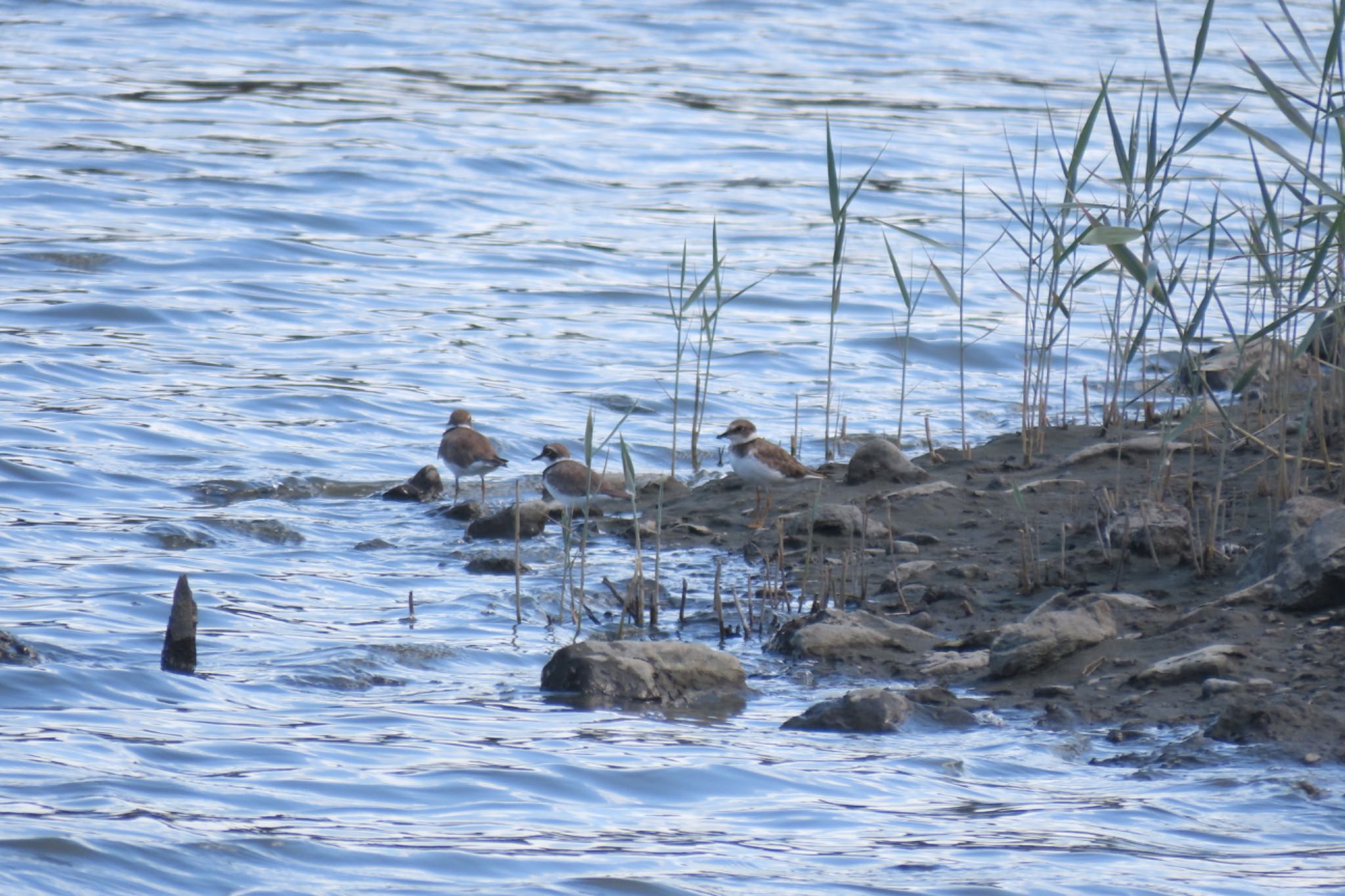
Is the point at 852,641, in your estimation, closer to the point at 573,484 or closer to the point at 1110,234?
the point at 1110,234

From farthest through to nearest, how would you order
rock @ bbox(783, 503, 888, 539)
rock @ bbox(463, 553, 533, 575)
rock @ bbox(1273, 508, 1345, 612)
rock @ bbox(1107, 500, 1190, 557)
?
rock @ bbox(783, 503, 888, 539)
rock @ bbox(463, 553, 533, 575)
rock @ bbox(1107, 500, 1190, 557)
rock @ bbox(1273, 508, 1345, 612)

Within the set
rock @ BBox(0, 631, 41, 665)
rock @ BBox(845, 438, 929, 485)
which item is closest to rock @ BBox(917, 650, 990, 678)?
rock @ BBox(845, 438, 929, 485)

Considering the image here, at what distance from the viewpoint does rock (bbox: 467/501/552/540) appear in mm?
8477

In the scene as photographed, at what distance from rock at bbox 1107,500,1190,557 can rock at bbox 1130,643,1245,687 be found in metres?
1.05

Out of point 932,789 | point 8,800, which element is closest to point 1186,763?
point 932,789

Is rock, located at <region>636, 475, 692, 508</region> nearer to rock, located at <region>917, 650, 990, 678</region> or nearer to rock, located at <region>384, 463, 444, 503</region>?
rock, located at <region>384, 463, 444, 503</region>

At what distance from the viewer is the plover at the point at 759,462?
8.62 meters

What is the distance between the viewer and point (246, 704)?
19.1 feet

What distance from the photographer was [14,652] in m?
6.00

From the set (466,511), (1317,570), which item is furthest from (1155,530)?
(466,511)

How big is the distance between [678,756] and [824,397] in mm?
6621

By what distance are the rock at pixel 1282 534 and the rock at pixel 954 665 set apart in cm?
110

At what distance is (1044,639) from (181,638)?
2.96m

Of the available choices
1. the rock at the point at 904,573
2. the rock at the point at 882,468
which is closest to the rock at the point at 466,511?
the rock at the point at 882,468
